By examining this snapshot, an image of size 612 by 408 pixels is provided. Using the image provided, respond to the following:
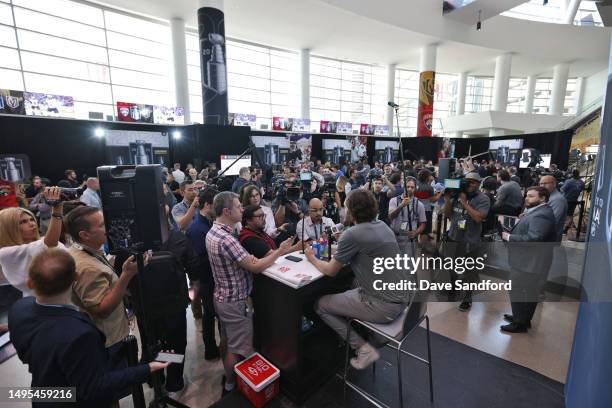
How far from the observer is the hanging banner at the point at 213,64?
29.2 feet

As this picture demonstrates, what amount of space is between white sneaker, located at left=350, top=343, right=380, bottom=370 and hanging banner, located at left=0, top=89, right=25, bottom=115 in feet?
33.0

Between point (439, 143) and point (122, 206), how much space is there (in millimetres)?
16754

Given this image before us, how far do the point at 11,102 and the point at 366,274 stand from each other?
9.97m

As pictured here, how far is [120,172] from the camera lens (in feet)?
5.34

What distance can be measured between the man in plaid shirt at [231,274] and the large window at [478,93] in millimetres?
23174

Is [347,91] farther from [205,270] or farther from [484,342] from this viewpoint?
[205,270]

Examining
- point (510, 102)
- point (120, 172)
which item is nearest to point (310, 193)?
point (120, 172)

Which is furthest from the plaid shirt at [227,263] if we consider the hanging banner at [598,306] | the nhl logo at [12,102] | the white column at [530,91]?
the white column at [530,91]

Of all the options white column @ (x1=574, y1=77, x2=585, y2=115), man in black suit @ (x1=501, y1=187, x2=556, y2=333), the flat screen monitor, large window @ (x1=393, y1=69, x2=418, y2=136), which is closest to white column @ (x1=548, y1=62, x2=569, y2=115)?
white column @ (x1=574, y1=77, x2=585, y2=115)

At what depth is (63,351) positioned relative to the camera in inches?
40.9

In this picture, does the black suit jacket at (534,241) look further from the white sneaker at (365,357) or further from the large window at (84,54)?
the large window at (84,54)

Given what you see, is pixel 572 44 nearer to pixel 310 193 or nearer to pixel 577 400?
pixel 310 193

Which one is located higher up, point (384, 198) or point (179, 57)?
point (179, 57)

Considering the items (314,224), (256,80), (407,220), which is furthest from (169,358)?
(256,80)
